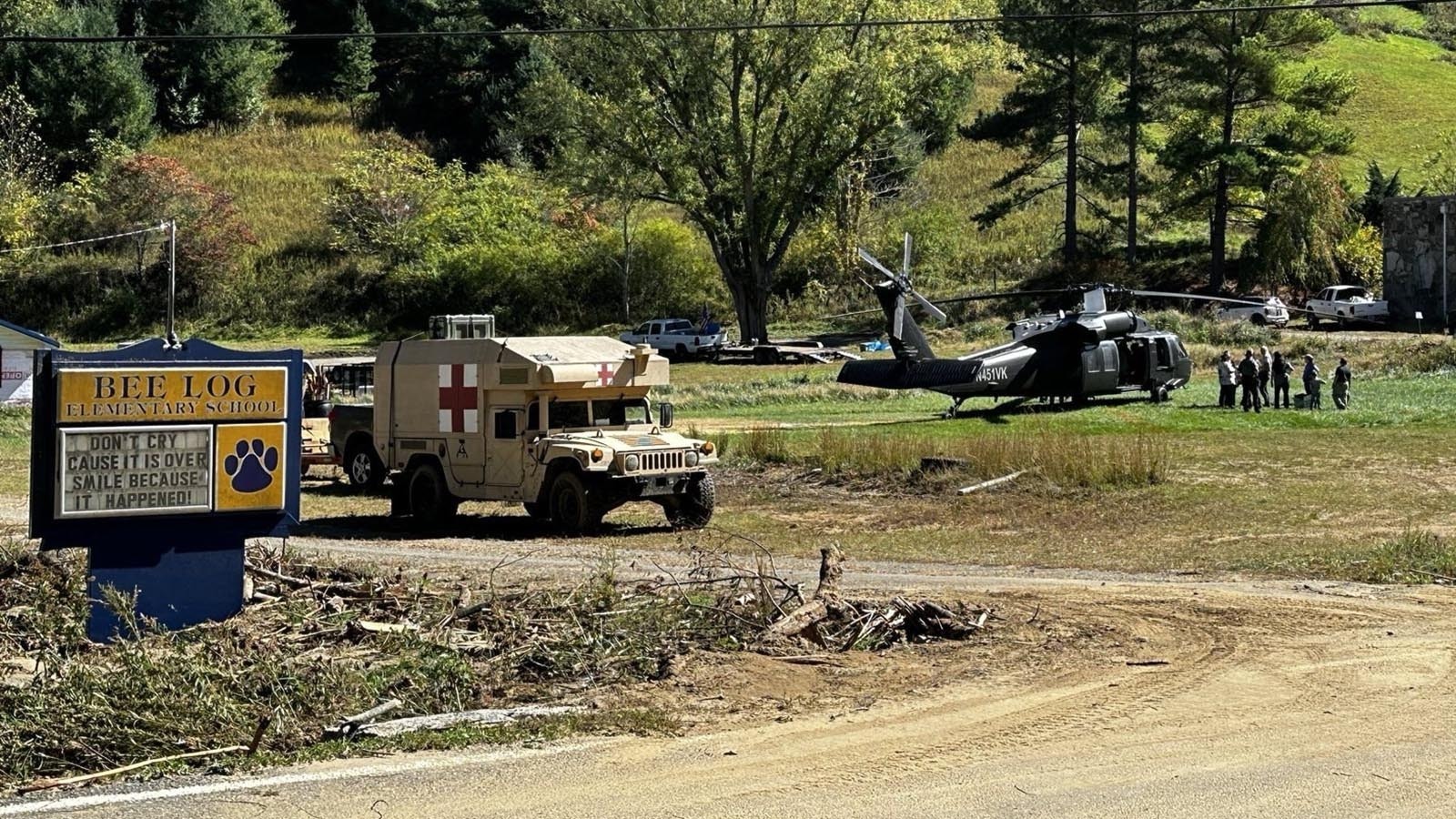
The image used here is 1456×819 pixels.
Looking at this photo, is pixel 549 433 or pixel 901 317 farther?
pixel 901 317

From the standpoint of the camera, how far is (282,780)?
891 cm

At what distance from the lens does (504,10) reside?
93750 millimetres

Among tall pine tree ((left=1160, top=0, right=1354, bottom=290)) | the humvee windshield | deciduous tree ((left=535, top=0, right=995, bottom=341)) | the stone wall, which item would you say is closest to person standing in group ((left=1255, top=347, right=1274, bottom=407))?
the humvee windshield

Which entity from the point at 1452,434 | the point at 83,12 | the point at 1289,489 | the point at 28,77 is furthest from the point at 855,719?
the point at 83,12

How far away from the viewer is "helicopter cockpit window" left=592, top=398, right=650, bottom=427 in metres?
22.3

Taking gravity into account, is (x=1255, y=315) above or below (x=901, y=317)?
above

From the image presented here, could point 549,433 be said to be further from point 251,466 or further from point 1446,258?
point 1446,258

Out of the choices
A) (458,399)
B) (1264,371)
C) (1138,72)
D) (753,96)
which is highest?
(1138,72)

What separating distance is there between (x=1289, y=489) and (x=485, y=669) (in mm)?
15562

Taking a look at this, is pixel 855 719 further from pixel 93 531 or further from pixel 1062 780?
pixel 93 531

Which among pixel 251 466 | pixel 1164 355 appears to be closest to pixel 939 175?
pixel 1164 355

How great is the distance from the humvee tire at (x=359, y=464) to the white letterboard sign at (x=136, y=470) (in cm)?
1483

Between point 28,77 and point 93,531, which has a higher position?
point 28,77

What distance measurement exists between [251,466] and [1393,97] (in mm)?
96296
